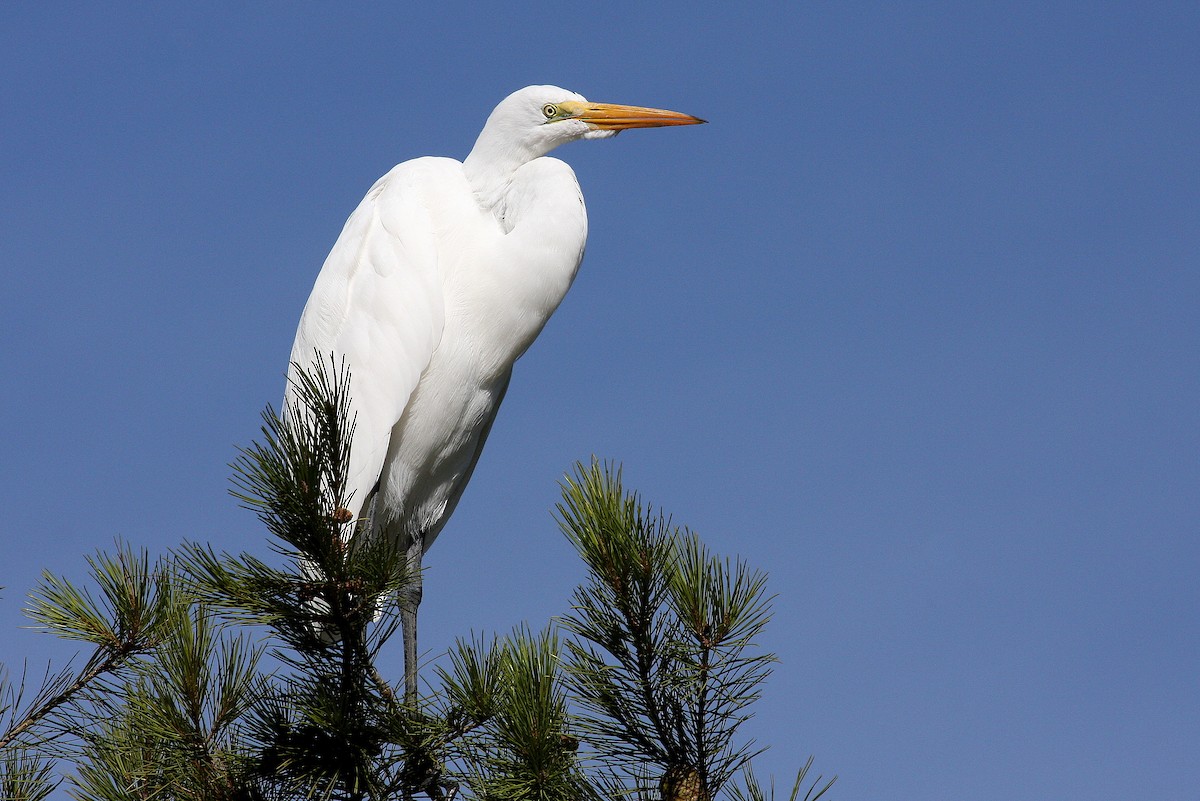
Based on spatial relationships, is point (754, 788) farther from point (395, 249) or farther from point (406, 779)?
point (395, 249)

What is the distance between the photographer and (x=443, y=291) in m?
4.97

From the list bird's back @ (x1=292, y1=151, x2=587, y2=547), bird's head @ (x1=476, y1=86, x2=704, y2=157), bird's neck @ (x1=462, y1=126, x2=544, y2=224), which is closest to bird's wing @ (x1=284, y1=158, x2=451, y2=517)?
bird's back @ (x1=292, y1=151, x2=587, y2=547)

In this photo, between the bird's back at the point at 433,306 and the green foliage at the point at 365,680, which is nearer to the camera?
the green foliage at the point at 365,680

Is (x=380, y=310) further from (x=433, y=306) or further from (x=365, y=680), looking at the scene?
(x=365, y=680)

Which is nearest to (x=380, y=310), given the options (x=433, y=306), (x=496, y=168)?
(x=433, y=306)

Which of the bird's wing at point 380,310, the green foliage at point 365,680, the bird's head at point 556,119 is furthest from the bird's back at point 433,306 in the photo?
the green foliage at point 365,680

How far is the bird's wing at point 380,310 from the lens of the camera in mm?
4879

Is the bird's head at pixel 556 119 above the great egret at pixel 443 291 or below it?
above

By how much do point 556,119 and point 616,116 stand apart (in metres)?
0.29

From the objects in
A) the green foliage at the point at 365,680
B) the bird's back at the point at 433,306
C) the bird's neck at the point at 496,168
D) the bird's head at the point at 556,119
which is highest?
the bird's head at the point at 556,119

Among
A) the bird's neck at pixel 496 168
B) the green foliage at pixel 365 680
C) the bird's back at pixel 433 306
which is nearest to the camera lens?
the green foliage at pixel 365 680

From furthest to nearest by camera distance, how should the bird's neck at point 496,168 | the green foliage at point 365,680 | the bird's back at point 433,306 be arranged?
the bird's neck at point 496,168 < the bird's back at point 433,306 < the green foliage at point 365,680

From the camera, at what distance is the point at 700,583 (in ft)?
8.76

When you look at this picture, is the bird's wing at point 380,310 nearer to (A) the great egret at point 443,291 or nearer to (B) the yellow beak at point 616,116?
(A) the great egret at point 443,291
